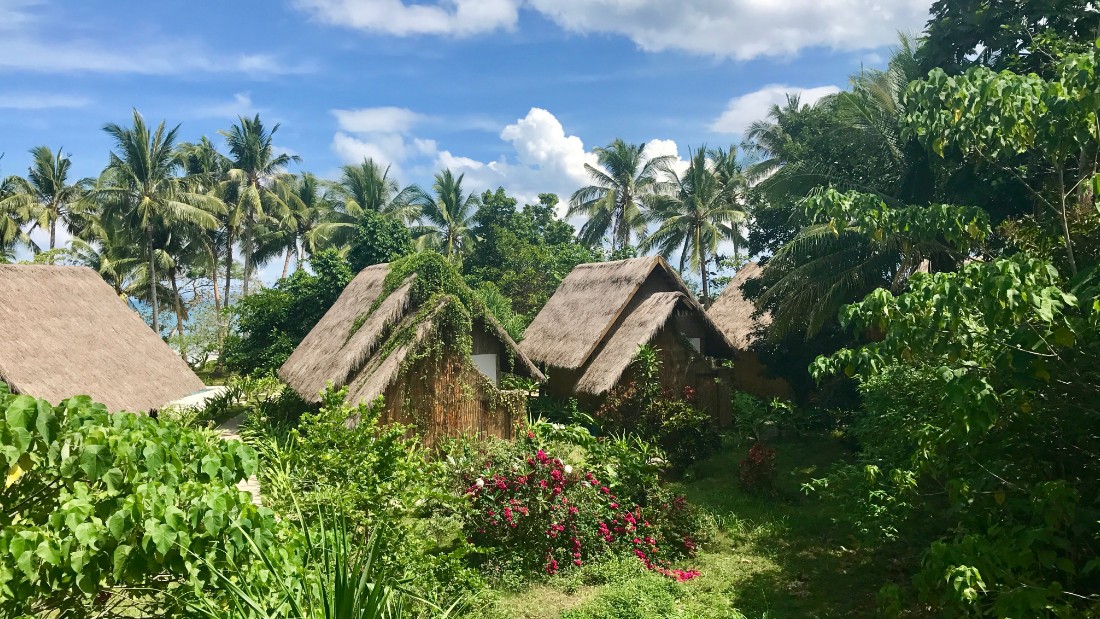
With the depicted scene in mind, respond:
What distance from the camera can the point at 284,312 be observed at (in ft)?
61.8

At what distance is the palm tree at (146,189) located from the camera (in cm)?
2734

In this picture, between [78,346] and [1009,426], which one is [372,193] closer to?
[78,346]

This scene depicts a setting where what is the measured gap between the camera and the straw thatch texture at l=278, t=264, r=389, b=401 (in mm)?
12102

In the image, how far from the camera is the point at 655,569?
7.68m

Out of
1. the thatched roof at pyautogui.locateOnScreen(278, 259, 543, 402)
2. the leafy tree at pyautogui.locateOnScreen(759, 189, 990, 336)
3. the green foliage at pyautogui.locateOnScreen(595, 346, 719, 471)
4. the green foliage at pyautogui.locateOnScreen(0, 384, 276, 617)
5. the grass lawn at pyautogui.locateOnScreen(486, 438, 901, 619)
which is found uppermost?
the leafy tree at pyautogui.locateOnScreen(759, 189, 990, 336)

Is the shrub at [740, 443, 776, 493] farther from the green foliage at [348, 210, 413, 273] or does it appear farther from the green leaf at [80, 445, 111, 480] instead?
the green foliage at [348, 210, 413, 273]

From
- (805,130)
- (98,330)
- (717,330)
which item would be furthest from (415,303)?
(805,130)

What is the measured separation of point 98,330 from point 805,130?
14606 mm

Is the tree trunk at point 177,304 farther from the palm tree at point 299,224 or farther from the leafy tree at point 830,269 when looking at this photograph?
the leafy tree at point 830,269

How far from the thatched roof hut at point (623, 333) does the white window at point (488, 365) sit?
2.14 m

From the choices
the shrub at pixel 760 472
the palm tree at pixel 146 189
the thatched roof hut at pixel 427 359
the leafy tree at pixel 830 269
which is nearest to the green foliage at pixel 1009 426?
the shrub at pixel 760 472

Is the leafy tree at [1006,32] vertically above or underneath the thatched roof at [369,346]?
above

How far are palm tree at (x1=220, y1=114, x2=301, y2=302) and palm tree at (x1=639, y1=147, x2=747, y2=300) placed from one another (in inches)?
687

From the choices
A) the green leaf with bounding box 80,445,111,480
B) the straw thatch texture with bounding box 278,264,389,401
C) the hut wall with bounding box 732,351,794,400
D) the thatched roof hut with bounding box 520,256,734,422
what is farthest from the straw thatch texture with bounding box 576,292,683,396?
the green leaf with bounding box 80,445,111,480
